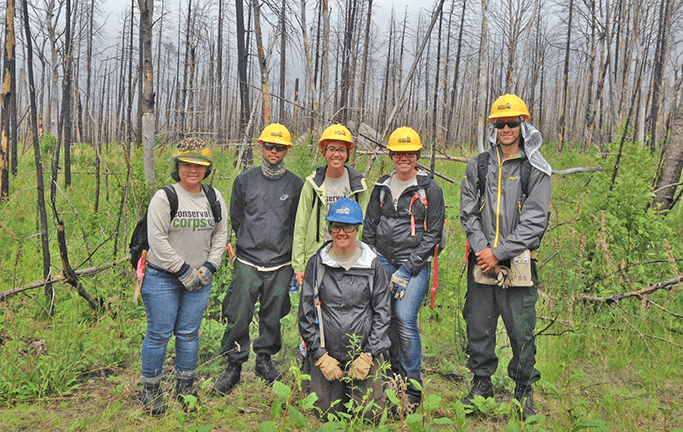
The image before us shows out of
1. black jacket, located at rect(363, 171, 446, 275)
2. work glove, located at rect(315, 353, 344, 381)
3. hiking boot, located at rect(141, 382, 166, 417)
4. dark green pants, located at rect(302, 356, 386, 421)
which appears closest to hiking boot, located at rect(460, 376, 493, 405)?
dark green pants, located at rect(302, 356, 386, 421)

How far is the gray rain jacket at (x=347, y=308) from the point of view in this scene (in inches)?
110

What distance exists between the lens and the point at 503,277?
2826 mm

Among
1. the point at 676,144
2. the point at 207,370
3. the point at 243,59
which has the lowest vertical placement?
the point at 207,370

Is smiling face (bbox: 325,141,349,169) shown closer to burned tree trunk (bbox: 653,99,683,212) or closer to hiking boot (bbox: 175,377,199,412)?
hiking boot (bbox: 175,377,199,412)

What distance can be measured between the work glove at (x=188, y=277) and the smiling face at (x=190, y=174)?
0.60m

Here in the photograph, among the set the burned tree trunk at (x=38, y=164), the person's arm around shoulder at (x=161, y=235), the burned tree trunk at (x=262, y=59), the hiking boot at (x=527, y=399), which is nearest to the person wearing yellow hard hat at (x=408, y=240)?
the hiking boot at (x=527, y=399)

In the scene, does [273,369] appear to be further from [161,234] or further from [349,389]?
[161,234]

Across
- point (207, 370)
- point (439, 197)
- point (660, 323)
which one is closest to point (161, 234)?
point (207, 370)

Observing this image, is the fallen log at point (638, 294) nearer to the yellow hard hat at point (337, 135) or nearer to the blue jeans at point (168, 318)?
the yellow hard hat at point (337, 135)

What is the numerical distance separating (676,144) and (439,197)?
156 inches

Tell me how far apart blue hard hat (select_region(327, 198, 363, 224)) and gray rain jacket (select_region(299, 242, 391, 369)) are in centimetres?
31

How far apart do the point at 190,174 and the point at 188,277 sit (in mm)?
777

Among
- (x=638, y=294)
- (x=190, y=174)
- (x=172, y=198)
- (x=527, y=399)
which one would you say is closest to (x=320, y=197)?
(x=190, y=174)

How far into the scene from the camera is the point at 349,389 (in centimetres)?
294
